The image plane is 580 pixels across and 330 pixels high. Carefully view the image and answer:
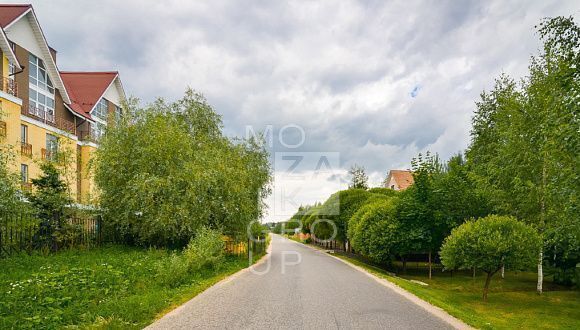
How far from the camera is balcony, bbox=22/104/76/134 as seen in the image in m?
26.4

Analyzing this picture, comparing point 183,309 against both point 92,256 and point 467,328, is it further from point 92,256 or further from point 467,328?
point 92,256

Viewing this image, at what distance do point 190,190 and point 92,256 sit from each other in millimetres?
5316

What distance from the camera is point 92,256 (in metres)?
15.4

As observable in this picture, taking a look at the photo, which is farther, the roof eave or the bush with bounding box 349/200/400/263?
the bush with bounding box 349/200/400/263

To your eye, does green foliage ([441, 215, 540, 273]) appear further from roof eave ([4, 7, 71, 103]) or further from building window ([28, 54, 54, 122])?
building window ([28, 54, 54, 122])

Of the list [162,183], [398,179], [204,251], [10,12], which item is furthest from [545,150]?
[398,179]

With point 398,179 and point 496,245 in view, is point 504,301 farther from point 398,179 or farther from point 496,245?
point 398,179

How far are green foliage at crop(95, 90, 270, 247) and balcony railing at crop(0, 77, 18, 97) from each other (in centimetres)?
700

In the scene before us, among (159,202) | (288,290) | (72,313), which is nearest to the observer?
(72,313)

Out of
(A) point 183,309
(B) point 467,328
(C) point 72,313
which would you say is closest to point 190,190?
(A) point 183,309

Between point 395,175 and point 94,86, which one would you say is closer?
point 94,86

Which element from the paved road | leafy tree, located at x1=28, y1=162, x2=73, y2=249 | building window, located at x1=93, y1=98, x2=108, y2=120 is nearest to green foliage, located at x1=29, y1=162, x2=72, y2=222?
leafy tree, located at x1=28, y1=162, x2=73, y2=249

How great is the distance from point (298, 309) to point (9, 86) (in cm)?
2215

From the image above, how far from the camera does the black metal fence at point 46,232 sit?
13.5 m
